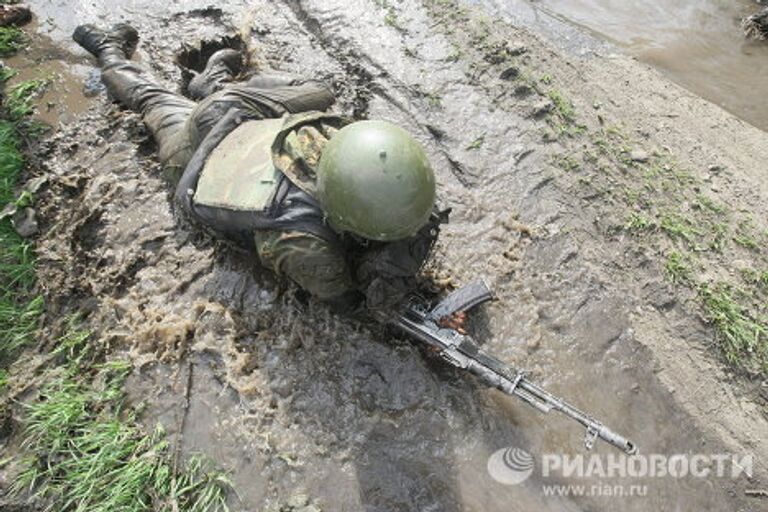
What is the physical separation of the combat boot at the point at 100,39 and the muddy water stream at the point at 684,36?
3682 millimetres

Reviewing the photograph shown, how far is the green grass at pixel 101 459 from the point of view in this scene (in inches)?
142

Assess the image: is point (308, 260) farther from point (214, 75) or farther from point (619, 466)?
point (214, 75)

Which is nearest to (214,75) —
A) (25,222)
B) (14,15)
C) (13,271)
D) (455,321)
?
(25,222)

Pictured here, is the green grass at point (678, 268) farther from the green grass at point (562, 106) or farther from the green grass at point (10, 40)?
Result: the green grass at point (10, 40)

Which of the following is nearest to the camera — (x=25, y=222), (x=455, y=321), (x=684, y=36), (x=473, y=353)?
(x=473, y=353)

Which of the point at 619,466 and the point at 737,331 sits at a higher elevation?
the point at 737,331

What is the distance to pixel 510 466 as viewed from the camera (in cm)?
367

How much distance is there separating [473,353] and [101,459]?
7.47 ft

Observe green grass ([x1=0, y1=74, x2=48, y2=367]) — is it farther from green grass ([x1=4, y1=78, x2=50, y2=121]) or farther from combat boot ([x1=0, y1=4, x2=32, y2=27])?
combat boot ([x1=0, y1=4, x2=32, y2=27])

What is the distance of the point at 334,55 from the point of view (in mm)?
5766

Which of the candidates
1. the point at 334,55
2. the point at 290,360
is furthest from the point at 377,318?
the point at 334,55

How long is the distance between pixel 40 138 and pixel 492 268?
384cm

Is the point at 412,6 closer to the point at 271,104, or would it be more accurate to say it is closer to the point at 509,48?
the point at 509,48

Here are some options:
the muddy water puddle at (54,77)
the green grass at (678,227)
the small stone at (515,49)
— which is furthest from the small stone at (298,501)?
the small stone at (515,49)
